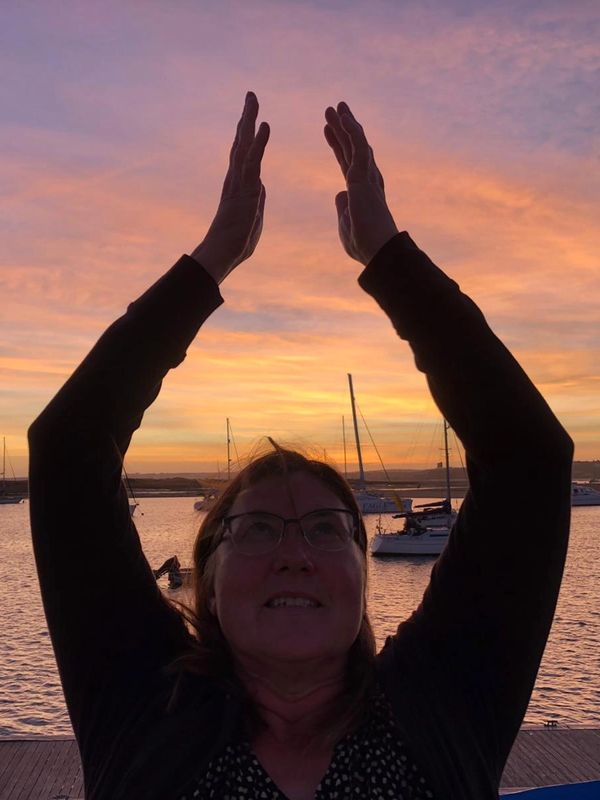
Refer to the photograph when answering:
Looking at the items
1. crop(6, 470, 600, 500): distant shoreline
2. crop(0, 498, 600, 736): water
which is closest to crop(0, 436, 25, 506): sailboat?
crop(6, 470, 600, 500): distant shoreline

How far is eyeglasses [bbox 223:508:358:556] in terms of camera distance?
1989 mm

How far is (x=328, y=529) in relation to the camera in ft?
6.68

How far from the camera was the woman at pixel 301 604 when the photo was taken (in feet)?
5.87

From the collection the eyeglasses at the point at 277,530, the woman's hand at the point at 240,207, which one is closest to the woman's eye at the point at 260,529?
the eyeglasses at the point at 277,530

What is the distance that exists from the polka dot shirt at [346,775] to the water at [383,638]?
738 mm

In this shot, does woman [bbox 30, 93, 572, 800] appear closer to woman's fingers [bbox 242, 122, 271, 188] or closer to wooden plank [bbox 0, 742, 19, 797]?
woman's fingers [bbox 242, 122, 271, 188]

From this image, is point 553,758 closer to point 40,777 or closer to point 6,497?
point 40,777

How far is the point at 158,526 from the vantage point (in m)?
61.6

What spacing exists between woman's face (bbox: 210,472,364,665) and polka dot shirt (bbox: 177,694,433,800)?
0.73ft

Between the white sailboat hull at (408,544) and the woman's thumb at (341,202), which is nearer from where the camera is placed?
the woman's thumb at (341,202)

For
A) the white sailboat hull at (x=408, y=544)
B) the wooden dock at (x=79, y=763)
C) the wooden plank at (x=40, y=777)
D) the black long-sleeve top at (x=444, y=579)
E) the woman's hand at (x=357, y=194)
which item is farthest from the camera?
the white sailboat hull at (x=408, y=544)

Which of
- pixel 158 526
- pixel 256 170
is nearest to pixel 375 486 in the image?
pixel 158 526

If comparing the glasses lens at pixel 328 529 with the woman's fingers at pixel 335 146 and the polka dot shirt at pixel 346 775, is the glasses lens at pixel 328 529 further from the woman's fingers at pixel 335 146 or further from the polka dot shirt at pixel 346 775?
the woman's fingers at pixel 335 146

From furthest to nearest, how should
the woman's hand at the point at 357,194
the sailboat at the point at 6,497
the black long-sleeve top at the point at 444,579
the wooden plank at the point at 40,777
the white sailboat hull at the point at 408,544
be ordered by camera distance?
the sailboat at the point at 6,497, the white sailboat hull at the point at 408,544, the wooden plank at the point at 40,777, the woman's hand at the point at 357,194, the black long-sleeve top at the point at 444,579
